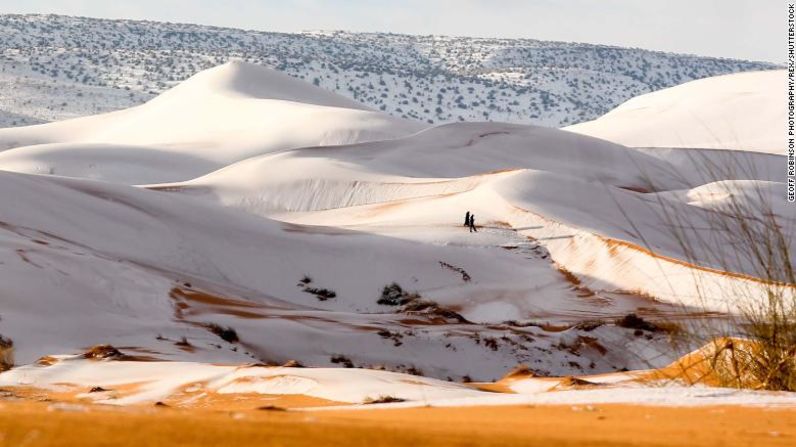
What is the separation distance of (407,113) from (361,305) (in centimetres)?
10114

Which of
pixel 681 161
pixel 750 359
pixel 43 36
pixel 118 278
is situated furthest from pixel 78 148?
pixel 43 36

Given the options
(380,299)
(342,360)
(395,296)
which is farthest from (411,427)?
(380,299)

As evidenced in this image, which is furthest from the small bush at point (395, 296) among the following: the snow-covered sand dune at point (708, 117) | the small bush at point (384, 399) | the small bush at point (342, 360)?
the snow-covered sand dune at point (708, 117)

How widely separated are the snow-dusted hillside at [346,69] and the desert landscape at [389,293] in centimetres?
4854

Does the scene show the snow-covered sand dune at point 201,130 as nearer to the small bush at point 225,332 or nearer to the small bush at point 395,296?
the small bush at point 395,296

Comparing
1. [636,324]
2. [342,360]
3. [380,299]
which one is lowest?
[380,299]

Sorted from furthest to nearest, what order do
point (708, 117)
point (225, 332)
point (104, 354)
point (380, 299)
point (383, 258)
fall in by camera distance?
1. point (708, 117)
2. point (383, 258)
3. point (380, 299)
4. point (225, 332)
5. point (104, 354)

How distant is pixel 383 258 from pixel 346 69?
4235 inches

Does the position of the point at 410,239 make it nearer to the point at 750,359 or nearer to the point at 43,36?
the point at 750,359

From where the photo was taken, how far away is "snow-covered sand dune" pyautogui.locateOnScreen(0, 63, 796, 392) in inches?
714

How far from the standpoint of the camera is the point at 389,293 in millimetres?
27828

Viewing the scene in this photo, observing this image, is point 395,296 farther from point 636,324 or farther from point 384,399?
point 384,399

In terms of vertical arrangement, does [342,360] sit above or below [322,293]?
above

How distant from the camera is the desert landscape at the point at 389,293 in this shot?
5637mm
